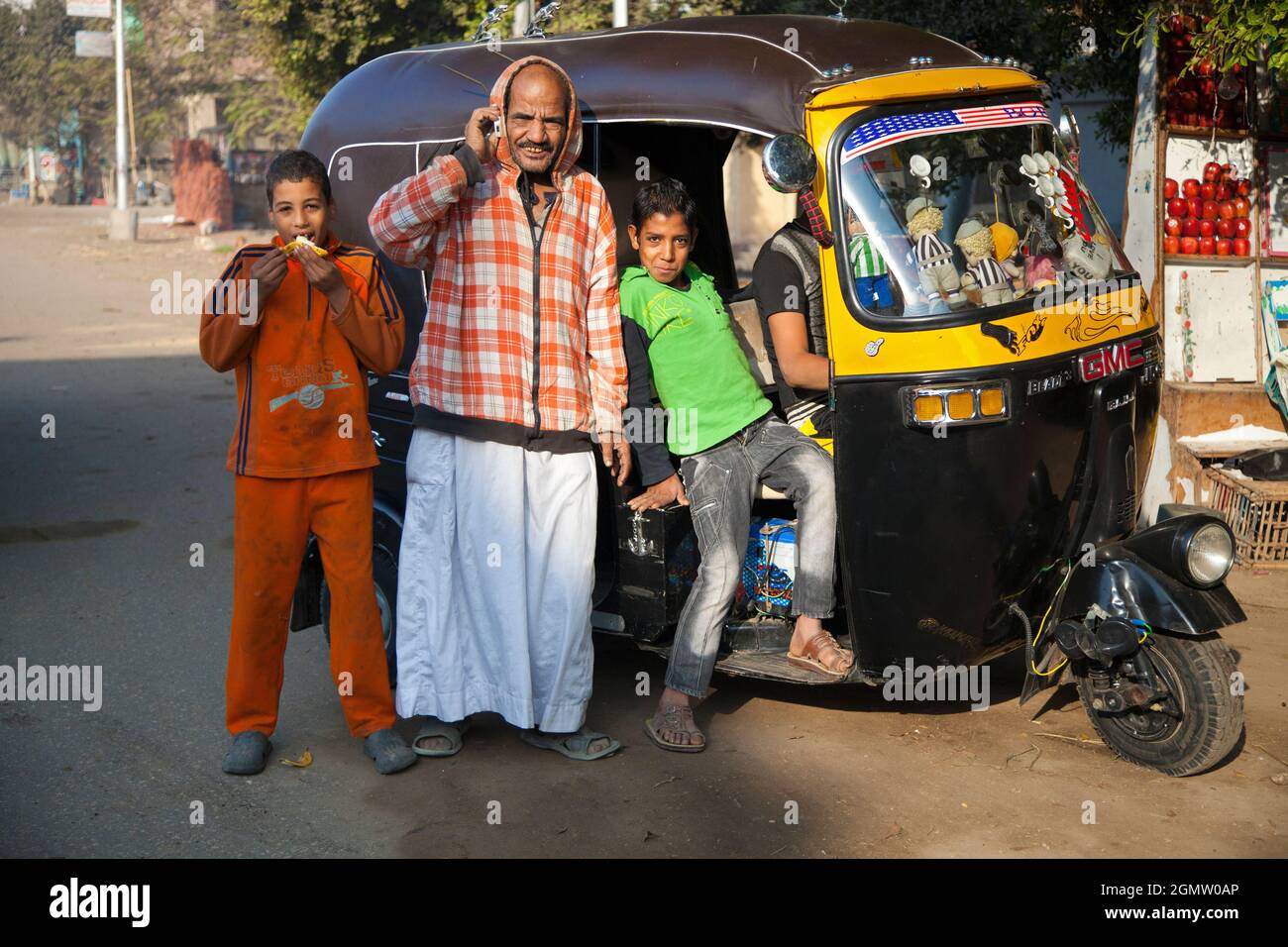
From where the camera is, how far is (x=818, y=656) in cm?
455

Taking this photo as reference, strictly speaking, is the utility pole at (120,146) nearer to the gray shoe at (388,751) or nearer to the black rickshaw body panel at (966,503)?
the gray shoe at (388,751)

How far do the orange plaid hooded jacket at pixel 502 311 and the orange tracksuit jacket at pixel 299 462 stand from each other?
0.67 ft

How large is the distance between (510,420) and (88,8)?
27182 millimetres

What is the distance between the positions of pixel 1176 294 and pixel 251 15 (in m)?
9.35

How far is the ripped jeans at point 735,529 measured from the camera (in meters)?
4.50

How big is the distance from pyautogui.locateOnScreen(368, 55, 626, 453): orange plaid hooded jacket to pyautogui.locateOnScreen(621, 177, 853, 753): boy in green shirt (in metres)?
0.30

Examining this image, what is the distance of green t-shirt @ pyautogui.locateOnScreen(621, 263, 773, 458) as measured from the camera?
4602 millimetres

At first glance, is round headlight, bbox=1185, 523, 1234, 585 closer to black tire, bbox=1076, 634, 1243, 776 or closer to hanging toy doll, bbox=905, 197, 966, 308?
black tire, bbox=1076, 634, 1243, 776

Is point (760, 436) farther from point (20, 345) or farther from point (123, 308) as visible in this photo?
point (123, 308)

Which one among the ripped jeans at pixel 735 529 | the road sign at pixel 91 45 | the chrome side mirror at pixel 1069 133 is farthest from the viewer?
the road sign at pixel 91 45

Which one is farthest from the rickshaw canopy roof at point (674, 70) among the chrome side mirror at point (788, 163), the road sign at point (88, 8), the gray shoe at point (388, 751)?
the road sign at point (88, 8)

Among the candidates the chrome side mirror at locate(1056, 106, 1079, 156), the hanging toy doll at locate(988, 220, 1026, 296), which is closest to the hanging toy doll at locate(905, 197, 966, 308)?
the hanging toy doll at locate(988, 220, 1026, 296)
